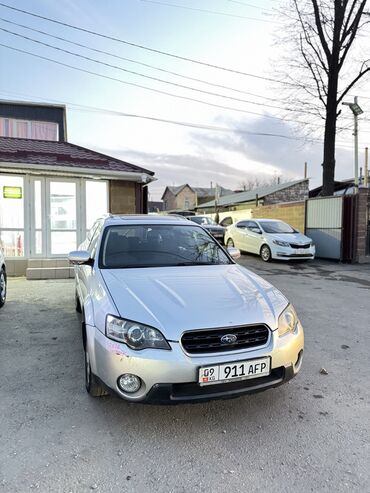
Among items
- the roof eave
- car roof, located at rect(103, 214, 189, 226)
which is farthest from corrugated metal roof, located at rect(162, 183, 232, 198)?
car roof, located at rect(103, 214, 189, 226)

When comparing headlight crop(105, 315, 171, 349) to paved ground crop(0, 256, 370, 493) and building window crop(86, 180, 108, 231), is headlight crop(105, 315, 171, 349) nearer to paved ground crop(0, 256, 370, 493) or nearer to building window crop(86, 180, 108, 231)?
paved ground crop(0, 256, 370, 493)

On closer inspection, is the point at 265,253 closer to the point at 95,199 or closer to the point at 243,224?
the point at 243,224

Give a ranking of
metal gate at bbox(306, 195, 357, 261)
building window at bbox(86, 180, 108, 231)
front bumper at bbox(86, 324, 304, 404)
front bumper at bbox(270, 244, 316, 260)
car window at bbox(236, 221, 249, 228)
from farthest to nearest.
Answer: car window at bbox(236, 221, 249, 228)
metal gate at bbox(306, 195, 357, 261)
front bumper at bbox(270, 244, 316, 260)
building window at bbox(86, 180, 108, 231)
front bumper at bbox(86, 324, 304, 404)

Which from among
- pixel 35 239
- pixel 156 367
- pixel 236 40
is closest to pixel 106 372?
pixel 156 367

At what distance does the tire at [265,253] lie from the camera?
1245cm

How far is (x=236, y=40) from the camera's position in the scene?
1218 centimetres

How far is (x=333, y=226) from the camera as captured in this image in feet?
42.0

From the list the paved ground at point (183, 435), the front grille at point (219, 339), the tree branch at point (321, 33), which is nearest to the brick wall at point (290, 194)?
the tree branch at point (321, 33)

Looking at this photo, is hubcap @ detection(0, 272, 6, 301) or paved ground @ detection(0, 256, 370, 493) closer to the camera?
paved ground @ detection(0, 256, 370, 493)

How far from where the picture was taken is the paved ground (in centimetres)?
211

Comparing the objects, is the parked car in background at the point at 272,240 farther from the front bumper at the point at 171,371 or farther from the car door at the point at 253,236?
the front bumper at the point at 171,371

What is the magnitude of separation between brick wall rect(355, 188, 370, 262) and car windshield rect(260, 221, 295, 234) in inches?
86.1

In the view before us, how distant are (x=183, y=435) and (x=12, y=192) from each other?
8.44m

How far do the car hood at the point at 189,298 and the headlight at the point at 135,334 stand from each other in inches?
1.8
